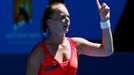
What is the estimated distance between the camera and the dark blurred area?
5477mm

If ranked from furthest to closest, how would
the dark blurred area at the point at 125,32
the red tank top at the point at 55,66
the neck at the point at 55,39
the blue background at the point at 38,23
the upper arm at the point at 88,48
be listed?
the dark blurred area at the point at 125,32 → the blue background at the point at 38,23 → the upper arm at the point at 88,48 → the neck at the point at 55,39 → the red tank top at the point at 55,66

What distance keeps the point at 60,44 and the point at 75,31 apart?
2.10 metres

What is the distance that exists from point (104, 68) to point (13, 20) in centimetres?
122

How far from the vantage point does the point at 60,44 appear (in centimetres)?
324

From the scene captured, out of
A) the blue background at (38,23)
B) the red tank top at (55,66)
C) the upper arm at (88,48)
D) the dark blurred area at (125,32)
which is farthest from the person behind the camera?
the dark blurred area at (125,32)

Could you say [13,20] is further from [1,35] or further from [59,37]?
[59,37]

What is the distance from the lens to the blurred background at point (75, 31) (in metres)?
5.20

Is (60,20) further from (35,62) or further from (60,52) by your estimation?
(35,62)

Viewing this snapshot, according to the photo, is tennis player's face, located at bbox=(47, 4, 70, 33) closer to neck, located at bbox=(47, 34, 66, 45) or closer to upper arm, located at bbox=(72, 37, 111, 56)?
neck, located at bbox=(47, 34, 66, 45)

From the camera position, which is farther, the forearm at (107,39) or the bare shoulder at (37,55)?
the forearm at (107,39)

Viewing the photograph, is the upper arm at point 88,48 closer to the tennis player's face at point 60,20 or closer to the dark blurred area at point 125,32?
the tennis player's face at point 60,20

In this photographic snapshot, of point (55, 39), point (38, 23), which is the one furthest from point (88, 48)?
point (38, 23)

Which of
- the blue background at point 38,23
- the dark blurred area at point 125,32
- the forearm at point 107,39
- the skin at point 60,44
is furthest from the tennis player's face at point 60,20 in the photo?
the dark blurred area at point 125,32

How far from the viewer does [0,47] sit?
17.1 feet
